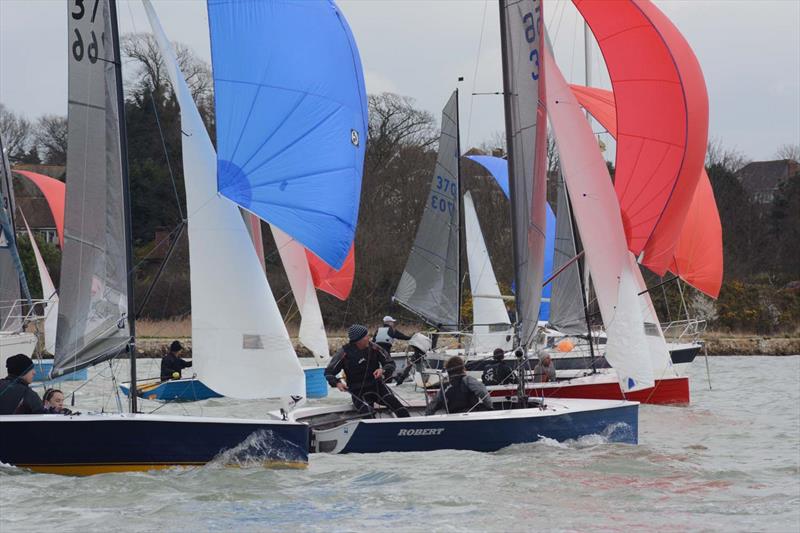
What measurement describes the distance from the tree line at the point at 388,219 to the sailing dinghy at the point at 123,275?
72.0 feet

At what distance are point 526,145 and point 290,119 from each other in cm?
390

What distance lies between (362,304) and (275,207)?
2776 centimetres

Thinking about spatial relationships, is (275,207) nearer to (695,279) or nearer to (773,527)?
(773,527)

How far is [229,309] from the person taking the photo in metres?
10.0

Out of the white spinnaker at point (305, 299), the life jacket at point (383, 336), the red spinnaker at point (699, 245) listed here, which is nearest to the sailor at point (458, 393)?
the life jacket at point (383, 336)

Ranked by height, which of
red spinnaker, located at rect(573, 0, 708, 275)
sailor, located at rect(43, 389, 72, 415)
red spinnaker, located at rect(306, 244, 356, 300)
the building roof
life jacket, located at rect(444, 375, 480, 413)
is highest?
the building roof

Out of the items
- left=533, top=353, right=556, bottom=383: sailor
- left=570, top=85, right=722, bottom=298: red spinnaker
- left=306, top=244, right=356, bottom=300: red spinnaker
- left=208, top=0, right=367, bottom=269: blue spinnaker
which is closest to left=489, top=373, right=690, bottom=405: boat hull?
left=533, top=353, right=556, bottom=383: sailor

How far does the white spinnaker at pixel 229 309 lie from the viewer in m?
9.88

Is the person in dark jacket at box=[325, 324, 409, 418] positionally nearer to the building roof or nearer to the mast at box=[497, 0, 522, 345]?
the mast at box=[497, 0, 522, 345]

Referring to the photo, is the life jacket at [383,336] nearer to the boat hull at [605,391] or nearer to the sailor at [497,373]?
the sailor at [497,373]

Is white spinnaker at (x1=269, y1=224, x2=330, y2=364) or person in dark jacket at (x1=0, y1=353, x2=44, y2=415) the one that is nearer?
person in dark jacket at (x1=0, y1=353, x2=44, y2=415)

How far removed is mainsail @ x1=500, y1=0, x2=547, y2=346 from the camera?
43.8 ft

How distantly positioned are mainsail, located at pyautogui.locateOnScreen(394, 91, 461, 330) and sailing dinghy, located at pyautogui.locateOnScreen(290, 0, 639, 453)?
31.3ft

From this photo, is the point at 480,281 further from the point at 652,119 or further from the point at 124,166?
the point at 124,166
